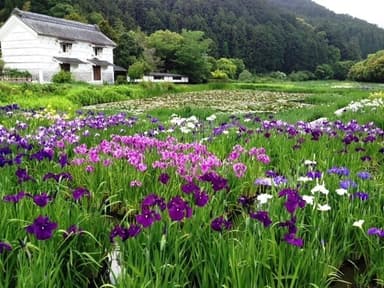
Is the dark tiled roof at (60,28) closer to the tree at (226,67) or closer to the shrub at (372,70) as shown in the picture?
the tree at (226,67)

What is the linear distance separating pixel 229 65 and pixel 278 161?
209ft

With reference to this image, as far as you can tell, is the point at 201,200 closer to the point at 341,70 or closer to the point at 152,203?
the point at 152,203

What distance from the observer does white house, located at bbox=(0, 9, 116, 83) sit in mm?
34625

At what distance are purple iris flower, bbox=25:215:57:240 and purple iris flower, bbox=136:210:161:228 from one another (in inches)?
13.6

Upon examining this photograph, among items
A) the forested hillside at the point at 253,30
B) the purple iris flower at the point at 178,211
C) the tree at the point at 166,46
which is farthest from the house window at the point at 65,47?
the purple iris flower at the point at 178,211

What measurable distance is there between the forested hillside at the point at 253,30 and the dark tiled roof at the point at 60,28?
24.9 metres

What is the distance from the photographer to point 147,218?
Result: 169 centimetres

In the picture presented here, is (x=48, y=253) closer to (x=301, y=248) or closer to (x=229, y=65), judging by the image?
(x=301, y=248)

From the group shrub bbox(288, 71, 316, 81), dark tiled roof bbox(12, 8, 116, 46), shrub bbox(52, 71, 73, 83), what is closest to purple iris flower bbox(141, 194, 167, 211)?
shrub bbox(52, 71, 73, 83)

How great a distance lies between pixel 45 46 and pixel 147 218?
36603mm

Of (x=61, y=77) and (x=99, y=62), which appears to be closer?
(x=61, y=77)

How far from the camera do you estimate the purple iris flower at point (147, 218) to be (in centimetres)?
167

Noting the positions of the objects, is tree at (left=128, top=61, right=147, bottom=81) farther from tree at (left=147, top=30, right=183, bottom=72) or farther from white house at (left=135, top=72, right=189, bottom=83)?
tree at (left=147, top=30, right=183, bottom=72)

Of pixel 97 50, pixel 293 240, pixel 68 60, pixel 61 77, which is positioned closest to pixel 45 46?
pixel 68 60
